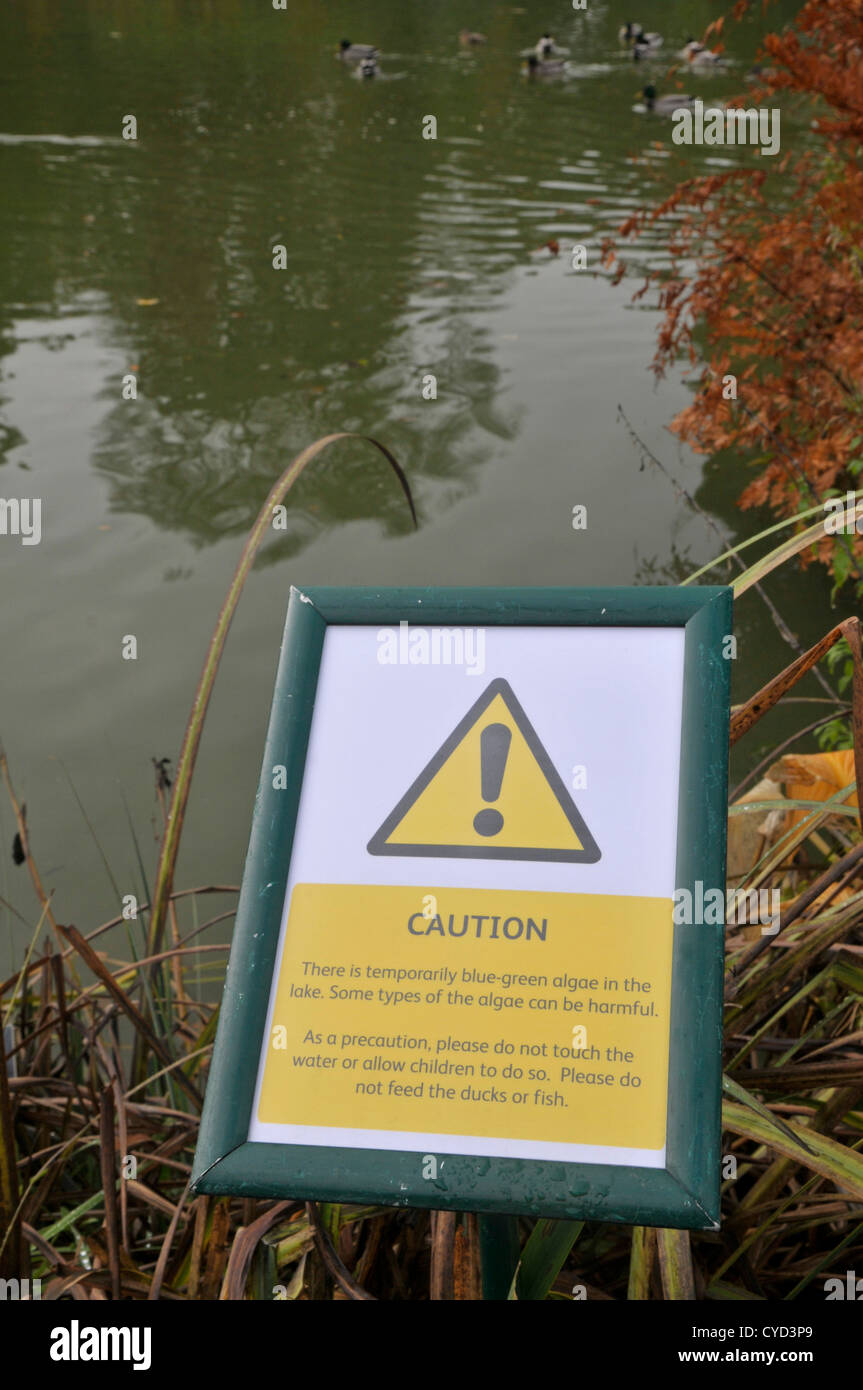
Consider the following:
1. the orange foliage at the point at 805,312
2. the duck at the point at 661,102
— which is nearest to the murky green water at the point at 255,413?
the orange foliage at the point at 805,312

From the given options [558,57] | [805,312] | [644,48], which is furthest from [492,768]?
[644,48]

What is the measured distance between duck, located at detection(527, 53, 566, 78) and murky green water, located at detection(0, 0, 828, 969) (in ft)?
19.8

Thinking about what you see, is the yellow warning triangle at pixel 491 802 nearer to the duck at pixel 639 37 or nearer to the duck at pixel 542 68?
the duck at pixel 542 68

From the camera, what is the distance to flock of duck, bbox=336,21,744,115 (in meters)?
15.9

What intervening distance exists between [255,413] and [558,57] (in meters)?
16.2

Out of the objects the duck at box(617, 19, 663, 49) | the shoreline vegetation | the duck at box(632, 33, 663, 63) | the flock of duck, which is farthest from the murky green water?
the duck at box(617, 19, 663, 49)

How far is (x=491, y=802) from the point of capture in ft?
3.76

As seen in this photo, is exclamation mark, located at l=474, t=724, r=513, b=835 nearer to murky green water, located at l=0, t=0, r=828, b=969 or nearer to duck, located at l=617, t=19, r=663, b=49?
murky green water, located at l=0, t=0, r=828, b=969

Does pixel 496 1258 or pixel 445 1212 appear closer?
pixel 496 1258

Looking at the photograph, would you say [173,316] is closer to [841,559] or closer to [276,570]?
[276,570]

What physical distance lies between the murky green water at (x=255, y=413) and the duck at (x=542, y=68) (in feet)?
19.8

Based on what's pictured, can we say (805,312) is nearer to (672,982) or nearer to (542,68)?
(672,982)

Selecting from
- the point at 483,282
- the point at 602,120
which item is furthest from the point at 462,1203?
the point at 602,120

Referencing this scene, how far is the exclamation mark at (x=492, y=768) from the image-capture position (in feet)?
3.73
